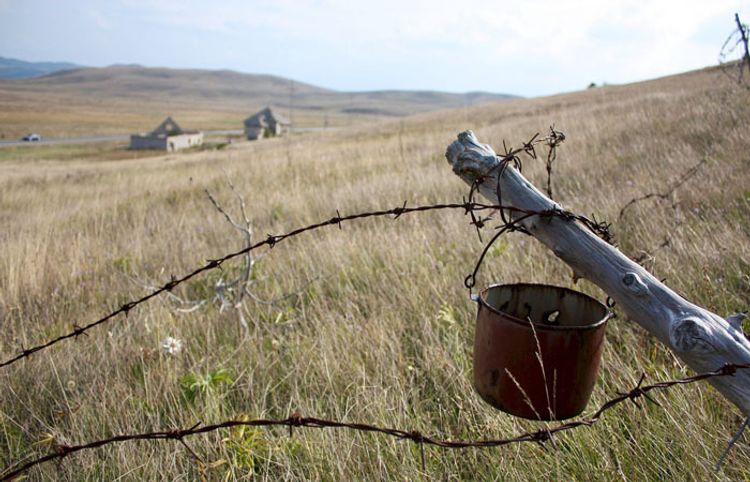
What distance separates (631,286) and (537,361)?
0.93 ft

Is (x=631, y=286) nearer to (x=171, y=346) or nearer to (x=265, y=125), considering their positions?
(x=171, y=346)

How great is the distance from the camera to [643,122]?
28.0 ft

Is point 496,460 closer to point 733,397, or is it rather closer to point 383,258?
point 733,397

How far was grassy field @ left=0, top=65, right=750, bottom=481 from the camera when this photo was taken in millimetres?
1911

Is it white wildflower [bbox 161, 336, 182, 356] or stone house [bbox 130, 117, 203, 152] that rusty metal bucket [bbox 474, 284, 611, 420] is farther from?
stone house [bbox 130, 117, 203, 152]

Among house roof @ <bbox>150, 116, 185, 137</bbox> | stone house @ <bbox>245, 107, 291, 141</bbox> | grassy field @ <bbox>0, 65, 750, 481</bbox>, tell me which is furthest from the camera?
stone house @ <bbox>245, 107, 291, 141</bbox>

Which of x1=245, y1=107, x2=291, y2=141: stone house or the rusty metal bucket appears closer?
the rusty metal bucket

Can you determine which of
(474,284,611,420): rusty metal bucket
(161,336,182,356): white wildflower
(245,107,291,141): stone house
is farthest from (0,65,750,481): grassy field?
(245,107,291,141): stone house

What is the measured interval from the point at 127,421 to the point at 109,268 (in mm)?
2704

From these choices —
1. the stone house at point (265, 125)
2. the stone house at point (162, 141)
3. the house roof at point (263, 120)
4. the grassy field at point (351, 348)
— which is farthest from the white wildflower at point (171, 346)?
the house roof at point (263, 120)

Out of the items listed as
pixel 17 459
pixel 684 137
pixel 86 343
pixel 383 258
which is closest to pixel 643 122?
pixel 684 137

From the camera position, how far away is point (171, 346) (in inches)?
110

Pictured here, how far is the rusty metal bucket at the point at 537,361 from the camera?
123 centimetres

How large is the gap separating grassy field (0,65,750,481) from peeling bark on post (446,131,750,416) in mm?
591
